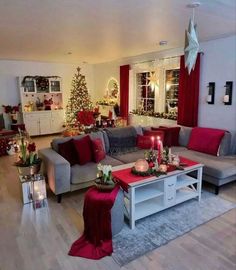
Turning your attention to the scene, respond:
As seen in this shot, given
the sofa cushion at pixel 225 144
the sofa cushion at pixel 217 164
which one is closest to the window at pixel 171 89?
the sofa cushion at pixel 225 144

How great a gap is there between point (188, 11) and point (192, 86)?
7.68 ft

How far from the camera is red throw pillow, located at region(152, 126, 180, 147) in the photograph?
4594mm

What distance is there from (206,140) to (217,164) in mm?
745

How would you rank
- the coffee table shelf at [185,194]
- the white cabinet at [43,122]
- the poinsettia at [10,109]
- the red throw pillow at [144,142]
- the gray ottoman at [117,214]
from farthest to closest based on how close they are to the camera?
the white cabinet at [43,122], the poinsettia at [10,109], the red throw pillow at [144,142], the coffee table shelf at [185,194], the gray ottoman at [117,214]

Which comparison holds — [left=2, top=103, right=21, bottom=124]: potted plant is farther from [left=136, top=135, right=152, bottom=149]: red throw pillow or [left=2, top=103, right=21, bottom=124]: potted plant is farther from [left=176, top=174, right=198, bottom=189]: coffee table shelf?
[left=176, top=174, right=198, bottom=189]: coffee table shelf

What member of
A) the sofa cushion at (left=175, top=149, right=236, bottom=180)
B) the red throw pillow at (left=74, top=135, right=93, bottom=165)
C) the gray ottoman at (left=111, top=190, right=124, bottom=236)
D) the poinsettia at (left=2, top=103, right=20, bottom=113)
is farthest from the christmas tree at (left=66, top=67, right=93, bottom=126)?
the gray ottoman at (left=111, top=190, right=124, bottom=236)

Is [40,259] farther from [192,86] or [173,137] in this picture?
[192,86]

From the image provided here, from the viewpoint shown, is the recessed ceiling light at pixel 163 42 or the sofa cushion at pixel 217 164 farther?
the recessed ceiling light at pixel 163 42

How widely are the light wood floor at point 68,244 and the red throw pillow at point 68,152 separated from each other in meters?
0.61

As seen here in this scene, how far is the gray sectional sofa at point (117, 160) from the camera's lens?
3.20m

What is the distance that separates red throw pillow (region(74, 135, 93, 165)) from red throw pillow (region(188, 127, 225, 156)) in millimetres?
1965

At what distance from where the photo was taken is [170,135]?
4.62 m

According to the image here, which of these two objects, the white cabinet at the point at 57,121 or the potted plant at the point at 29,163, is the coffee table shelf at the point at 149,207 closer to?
the potted plant at the point at 29,163

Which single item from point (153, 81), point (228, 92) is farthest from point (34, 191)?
point (153, 81)
